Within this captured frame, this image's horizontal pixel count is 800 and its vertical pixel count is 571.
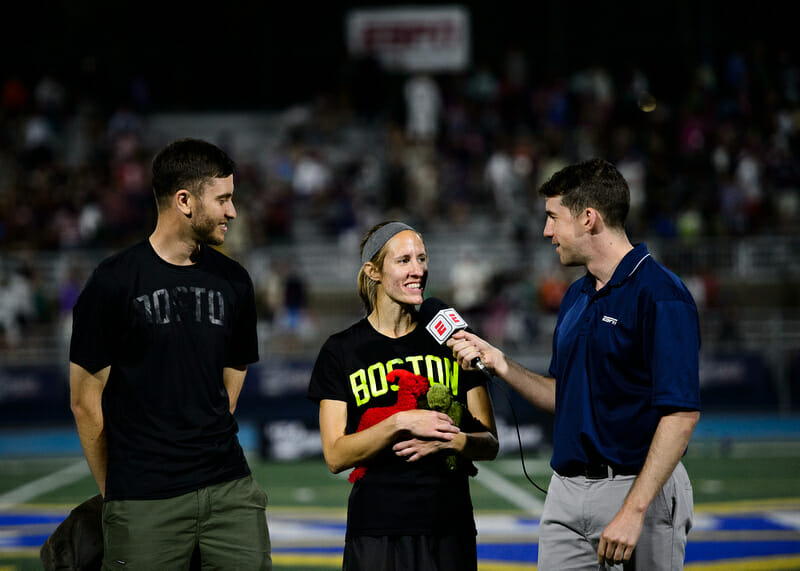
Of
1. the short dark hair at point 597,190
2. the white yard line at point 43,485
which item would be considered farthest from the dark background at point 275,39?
the short dark hair at point 597,190

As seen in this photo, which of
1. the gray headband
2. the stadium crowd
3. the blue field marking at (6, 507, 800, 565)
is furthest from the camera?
the stadium crowd

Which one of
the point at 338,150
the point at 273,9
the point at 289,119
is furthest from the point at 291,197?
the point at 273,9

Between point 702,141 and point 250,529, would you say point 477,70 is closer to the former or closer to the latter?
point 702,141

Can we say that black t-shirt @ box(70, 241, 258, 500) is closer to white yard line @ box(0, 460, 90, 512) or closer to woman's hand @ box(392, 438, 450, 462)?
woman's hand @ box(392, 438, 450, 462)

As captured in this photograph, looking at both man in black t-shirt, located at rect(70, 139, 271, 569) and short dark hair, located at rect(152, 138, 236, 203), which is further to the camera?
short dark hair, located at rect(152, 138, 236, 203)

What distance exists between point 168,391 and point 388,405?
977mm

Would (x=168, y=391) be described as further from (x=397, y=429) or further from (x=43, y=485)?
(x=43, y=485)

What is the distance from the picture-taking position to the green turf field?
396 inches

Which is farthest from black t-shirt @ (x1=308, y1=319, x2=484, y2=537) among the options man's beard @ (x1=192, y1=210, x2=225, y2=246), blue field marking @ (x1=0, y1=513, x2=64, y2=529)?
blue field marking @ (x1=0, y1=513, x2=64, y2=529)

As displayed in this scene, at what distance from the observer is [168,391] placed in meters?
4.15

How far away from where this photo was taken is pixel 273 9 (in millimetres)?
27406

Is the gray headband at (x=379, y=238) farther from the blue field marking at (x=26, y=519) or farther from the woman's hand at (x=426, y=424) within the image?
the blue field marking at (x=26, y=519)

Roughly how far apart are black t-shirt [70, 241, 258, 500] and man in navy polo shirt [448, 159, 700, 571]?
114 centimetres

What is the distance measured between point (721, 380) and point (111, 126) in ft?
50.3
